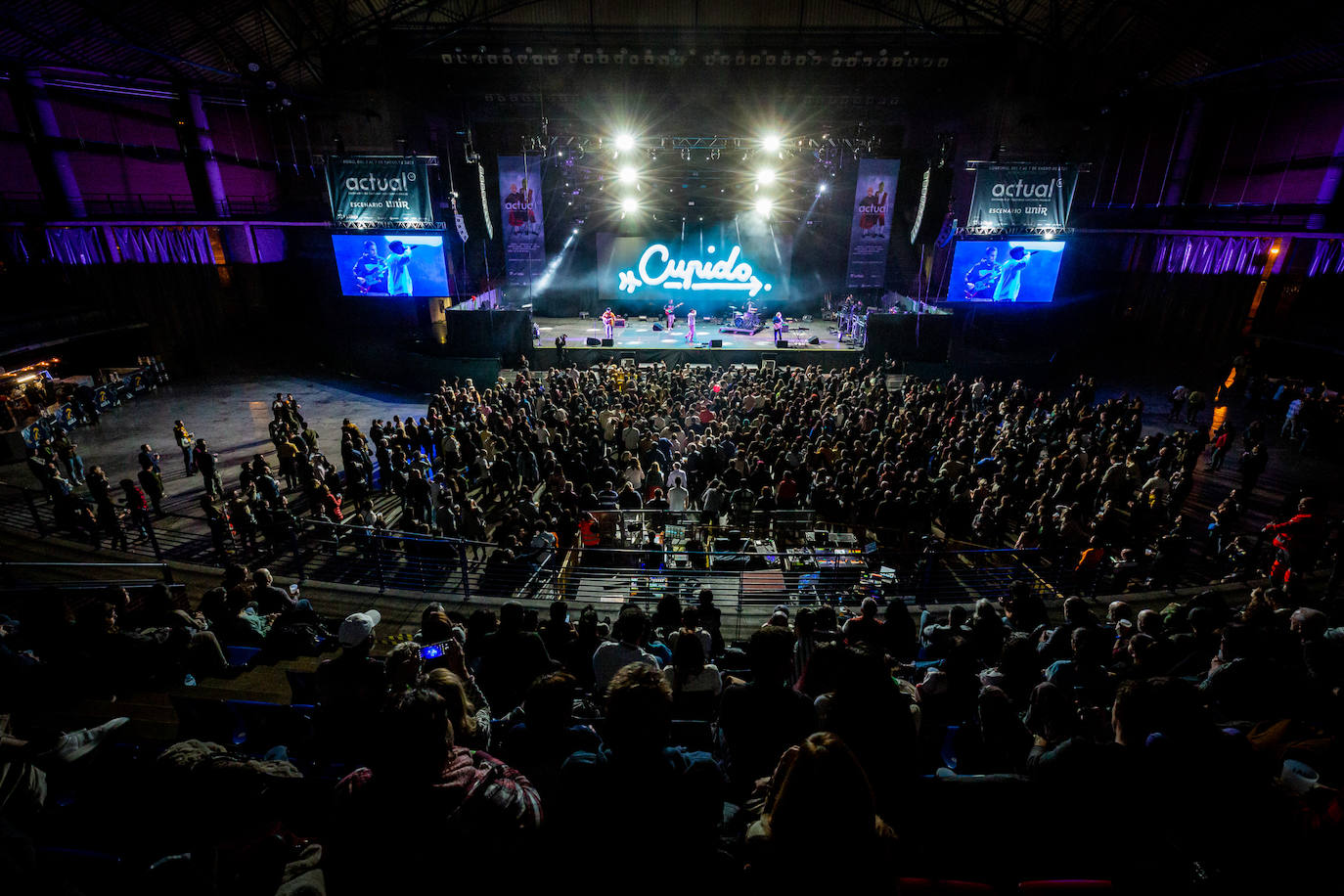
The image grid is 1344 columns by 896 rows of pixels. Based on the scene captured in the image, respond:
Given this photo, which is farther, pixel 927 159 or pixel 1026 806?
pixel 927 159

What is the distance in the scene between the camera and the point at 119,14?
15.1 meters

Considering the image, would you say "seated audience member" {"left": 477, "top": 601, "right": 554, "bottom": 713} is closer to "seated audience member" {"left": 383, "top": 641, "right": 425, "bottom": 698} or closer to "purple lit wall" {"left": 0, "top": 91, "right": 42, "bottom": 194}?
"seated audience member" {"left": 383, "top": 641, "right": 425, "bottom": 698}

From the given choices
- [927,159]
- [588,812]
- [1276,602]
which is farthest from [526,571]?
[927,159]

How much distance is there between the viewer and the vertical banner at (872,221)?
23.2 m

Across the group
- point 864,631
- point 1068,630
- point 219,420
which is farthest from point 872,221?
point 219,420

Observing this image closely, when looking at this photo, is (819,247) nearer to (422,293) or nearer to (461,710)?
(422,293)

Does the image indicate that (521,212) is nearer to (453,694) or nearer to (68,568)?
(68,568)

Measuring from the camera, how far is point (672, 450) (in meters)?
10.9

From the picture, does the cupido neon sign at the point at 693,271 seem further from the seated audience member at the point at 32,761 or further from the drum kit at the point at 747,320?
the seated audience member at the point at 32,761

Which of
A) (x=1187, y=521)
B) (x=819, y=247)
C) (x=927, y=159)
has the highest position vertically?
(x=927, y=159)

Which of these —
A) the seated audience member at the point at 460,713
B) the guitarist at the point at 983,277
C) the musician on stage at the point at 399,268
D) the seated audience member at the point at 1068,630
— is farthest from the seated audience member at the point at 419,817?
the guitarist at the point at 983,277

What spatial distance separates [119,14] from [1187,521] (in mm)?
27154

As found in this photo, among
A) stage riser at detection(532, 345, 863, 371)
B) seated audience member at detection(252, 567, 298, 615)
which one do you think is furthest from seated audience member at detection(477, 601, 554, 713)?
stage riser at detection(532, 345, 863, 371)

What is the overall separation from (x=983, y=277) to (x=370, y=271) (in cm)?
1954
